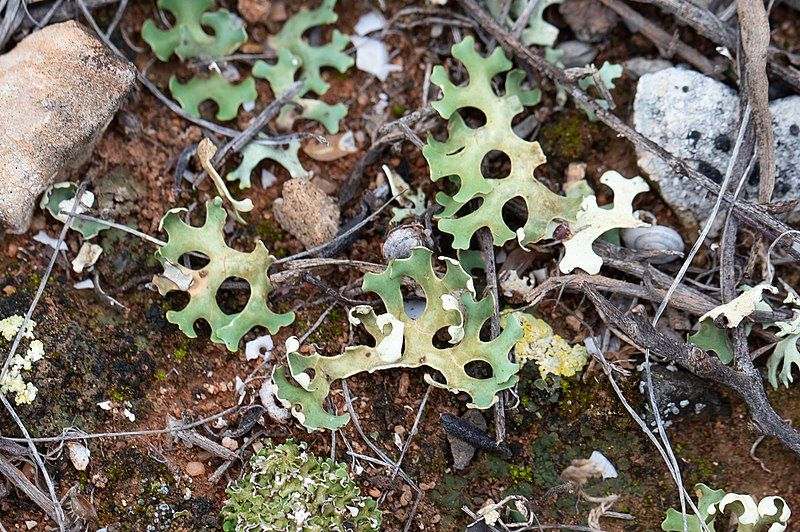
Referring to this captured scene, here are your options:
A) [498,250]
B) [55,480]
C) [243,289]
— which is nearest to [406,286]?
[498,250]

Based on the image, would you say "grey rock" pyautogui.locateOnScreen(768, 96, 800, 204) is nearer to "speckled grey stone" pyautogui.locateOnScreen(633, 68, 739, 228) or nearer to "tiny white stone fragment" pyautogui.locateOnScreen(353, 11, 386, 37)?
"speckled grey stone" pyautogui.locateOnScreen(633, 68, 739, 228)

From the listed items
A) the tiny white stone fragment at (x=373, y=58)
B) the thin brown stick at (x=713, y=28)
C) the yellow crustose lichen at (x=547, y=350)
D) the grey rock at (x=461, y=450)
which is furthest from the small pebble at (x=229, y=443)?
the thin brown stick at (x=713, y=28)

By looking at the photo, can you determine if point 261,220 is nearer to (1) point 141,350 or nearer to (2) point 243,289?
(2) point 243,289

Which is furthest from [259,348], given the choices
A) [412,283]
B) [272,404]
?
[412,283]

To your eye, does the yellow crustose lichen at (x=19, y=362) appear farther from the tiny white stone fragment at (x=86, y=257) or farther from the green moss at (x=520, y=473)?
the green moss at (x=520, y=473)

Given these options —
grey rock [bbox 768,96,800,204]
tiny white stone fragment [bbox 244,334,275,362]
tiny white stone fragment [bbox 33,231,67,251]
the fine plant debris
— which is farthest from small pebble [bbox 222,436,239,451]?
grey rock [bbox 768,96,800,204]

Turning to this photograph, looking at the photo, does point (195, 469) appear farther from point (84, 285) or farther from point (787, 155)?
point (787, 155)

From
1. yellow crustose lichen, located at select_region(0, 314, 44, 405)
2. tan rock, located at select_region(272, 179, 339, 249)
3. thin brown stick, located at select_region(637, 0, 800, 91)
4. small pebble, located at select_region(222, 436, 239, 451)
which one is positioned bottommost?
small pebble, located at select_region(222, 436, 239, 451)
